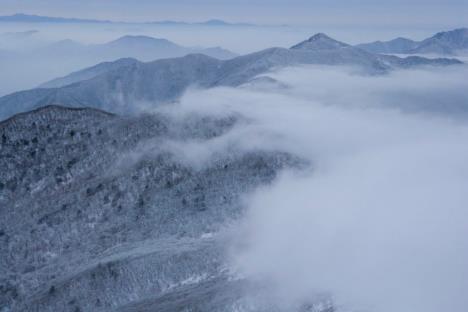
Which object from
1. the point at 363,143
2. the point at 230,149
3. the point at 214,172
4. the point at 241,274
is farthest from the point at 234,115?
the point at 241,274

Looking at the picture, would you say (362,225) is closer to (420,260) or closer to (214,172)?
(420,260)

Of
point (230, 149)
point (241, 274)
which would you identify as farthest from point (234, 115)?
point (241, 274)

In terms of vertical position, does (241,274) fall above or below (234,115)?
below

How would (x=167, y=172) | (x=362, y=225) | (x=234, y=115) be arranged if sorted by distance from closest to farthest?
(x=362, y=225) < (x=167, y=172) < (x=234, y=115)

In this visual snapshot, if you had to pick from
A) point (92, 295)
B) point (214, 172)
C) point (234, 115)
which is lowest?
point (92, 295)

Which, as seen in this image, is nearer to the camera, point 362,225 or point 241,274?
point 241,274

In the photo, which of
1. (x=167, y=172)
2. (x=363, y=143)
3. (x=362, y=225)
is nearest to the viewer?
(x=362, y=225)

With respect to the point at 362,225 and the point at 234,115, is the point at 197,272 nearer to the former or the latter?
the point at 362,225
